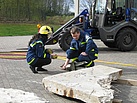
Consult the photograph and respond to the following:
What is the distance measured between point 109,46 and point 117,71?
27.3 ft

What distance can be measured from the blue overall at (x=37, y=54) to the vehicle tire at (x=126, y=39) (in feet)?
19.2

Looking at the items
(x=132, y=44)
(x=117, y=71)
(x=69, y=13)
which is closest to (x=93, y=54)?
Answer: (x=117, y=71)

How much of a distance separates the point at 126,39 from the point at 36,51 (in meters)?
6.48

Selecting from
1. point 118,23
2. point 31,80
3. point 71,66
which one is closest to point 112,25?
point 118,23

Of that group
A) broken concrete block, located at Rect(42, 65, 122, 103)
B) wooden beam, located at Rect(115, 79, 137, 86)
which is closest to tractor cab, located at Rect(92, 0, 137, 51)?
wooden beam, located at Rect(115, 79, 137, 86)

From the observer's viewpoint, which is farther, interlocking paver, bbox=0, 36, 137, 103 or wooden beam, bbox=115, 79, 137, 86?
wooden beam, bbox=115, 79, 137, 86

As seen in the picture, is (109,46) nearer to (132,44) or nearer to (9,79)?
(132,44)

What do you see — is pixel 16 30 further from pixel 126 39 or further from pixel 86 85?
pixel 86 85

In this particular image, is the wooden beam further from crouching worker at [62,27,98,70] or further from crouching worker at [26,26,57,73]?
crouching worker at [26,26,57,73]

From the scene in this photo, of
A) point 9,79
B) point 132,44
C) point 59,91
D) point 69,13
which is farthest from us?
point 69,13

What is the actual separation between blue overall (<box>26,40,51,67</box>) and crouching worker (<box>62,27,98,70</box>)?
2.37 ft

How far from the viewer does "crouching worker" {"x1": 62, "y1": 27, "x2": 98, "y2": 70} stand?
852 centimetres

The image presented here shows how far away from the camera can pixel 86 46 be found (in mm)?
8633

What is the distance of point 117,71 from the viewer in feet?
24.3
